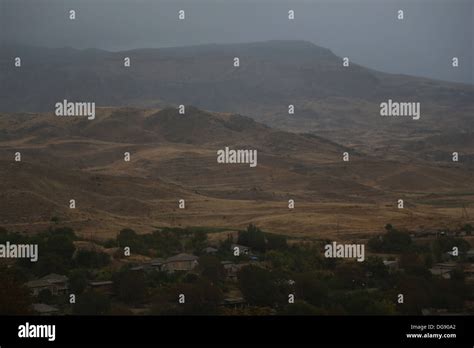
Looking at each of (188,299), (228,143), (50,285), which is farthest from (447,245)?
(228,143)

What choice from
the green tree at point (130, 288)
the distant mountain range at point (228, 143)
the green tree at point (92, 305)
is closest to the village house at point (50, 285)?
the green tree at point (130, 288)

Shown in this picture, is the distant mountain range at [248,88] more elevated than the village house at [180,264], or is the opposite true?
the distant mountain range at [248,88]

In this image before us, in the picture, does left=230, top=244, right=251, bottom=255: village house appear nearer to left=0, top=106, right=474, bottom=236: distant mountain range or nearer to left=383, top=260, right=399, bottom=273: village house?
left=383, top=260, right=399, bottom=273: village house

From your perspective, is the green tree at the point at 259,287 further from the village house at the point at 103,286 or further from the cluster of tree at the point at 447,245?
the cluster of tree at the point at 447,245

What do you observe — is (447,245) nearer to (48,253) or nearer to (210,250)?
(210,250)

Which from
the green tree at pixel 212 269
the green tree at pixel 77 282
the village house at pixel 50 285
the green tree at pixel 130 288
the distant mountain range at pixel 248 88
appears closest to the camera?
the green tree at pixel 130 288

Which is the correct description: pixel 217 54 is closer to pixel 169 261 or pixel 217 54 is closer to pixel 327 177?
pixel 327 177

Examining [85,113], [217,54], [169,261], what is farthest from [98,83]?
[169,261]
